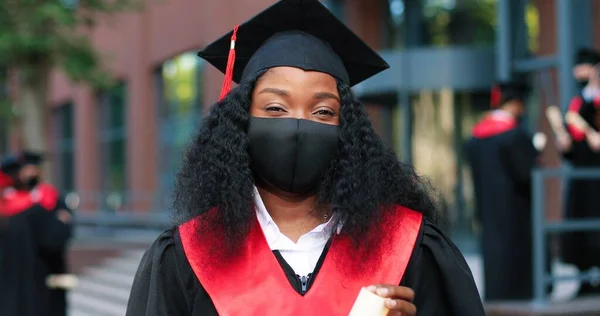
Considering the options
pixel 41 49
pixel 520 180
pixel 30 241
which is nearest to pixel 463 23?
pixel 41 49

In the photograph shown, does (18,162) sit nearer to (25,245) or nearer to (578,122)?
(25,245)

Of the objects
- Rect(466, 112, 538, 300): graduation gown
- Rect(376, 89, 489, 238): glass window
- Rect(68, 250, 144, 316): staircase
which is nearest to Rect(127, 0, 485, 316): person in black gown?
Rect(466, 112, 538, 300): graduation gown

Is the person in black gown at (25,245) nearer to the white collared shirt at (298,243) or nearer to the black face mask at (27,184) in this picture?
the black face mask at (27,184)

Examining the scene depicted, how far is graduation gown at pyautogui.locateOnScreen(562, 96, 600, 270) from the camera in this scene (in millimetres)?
7047

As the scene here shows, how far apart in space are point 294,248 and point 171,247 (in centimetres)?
31

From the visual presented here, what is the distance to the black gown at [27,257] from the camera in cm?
739

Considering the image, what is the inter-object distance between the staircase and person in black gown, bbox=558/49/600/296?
18.9ft

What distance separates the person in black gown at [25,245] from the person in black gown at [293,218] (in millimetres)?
5228

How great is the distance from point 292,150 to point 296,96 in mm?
139

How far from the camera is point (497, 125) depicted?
709 cm

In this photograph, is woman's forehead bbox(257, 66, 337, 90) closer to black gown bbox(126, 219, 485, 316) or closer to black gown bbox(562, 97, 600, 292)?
black gown bbox(126, 219, 485, 316)

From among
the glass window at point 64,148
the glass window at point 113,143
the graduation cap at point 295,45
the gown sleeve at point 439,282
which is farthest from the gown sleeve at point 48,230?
the glass window at point 64,148

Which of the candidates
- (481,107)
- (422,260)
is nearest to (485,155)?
(422,260)

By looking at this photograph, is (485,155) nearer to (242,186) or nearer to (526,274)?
(526,274)
